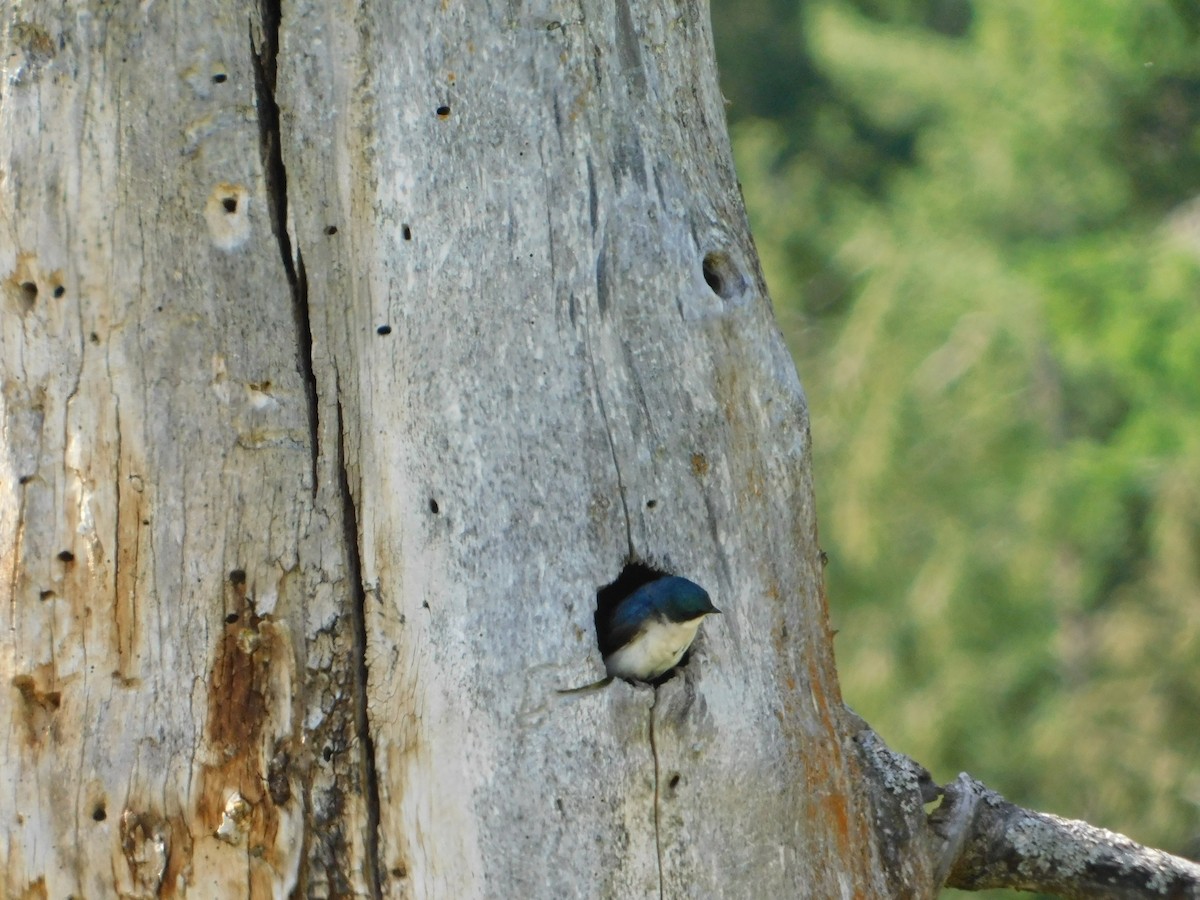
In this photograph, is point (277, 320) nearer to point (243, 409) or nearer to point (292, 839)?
point (243, 409)

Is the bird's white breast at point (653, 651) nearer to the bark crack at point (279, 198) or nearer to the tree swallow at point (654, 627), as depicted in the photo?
the tree swallow at point (654, 627)

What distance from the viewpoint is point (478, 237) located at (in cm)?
293

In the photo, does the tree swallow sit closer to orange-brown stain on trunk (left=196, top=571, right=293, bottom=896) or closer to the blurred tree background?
orange-brown stain on trunk (left=196, top=571, right=293, bottom=896)

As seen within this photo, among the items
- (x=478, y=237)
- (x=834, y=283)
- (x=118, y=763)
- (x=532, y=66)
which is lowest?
(x=118, y=763)

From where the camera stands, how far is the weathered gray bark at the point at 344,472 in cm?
285

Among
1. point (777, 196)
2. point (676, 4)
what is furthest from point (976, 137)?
point (676, 4)

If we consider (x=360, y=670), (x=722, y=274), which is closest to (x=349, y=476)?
(x=360, y=670)

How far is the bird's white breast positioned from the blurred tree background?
20.0ft

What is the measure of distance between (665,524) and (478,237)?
62 centimetres

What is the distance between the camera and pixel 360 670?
2.90 metres

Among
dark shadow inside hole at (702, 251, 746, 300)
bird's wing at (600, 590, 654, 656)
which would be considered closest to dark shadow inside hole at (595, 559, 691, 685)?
bird's wing at (600, 590, 654, 656)

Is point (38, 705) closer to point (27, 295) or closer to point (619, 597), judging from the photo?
point (27, 295)

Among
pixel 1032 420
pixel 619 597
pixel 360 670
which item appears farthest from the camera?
pixel 1032 420

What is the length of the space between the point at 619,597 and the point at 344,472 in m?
0.57
